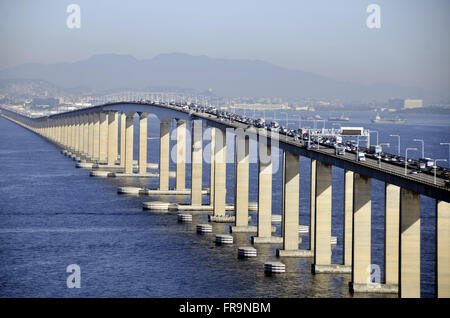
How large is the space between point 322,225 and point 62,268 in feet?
65.4

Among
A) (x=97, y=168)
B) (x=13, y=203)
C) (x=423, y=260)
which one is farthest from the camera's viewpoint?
(x=97, y=168)

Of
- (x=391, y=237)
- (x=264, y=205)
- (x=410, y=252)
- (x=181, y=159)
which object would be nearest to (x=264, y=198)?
(x=264, y=205)

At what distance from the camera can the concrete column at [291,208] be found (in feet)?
230

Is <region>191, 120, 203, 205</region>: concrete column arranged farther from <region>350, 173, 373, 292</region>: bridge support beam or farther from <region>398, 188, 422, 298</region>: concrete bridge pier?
<region>398, 188, 422, 298</region>: concrete bridge pier

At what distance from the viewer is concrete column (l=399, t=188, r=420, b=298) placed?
49062mm

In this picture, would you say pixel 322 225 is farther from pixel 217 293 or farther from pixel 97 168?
pixel 97 168

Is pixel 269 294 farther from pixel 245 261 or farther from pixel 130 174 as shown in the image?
pixel 130 174

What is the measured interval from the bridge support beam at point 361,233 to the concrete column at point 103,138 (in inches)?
4338

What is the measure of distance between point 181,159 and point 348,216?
159ft

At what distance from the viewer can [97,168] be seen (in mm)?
150375
